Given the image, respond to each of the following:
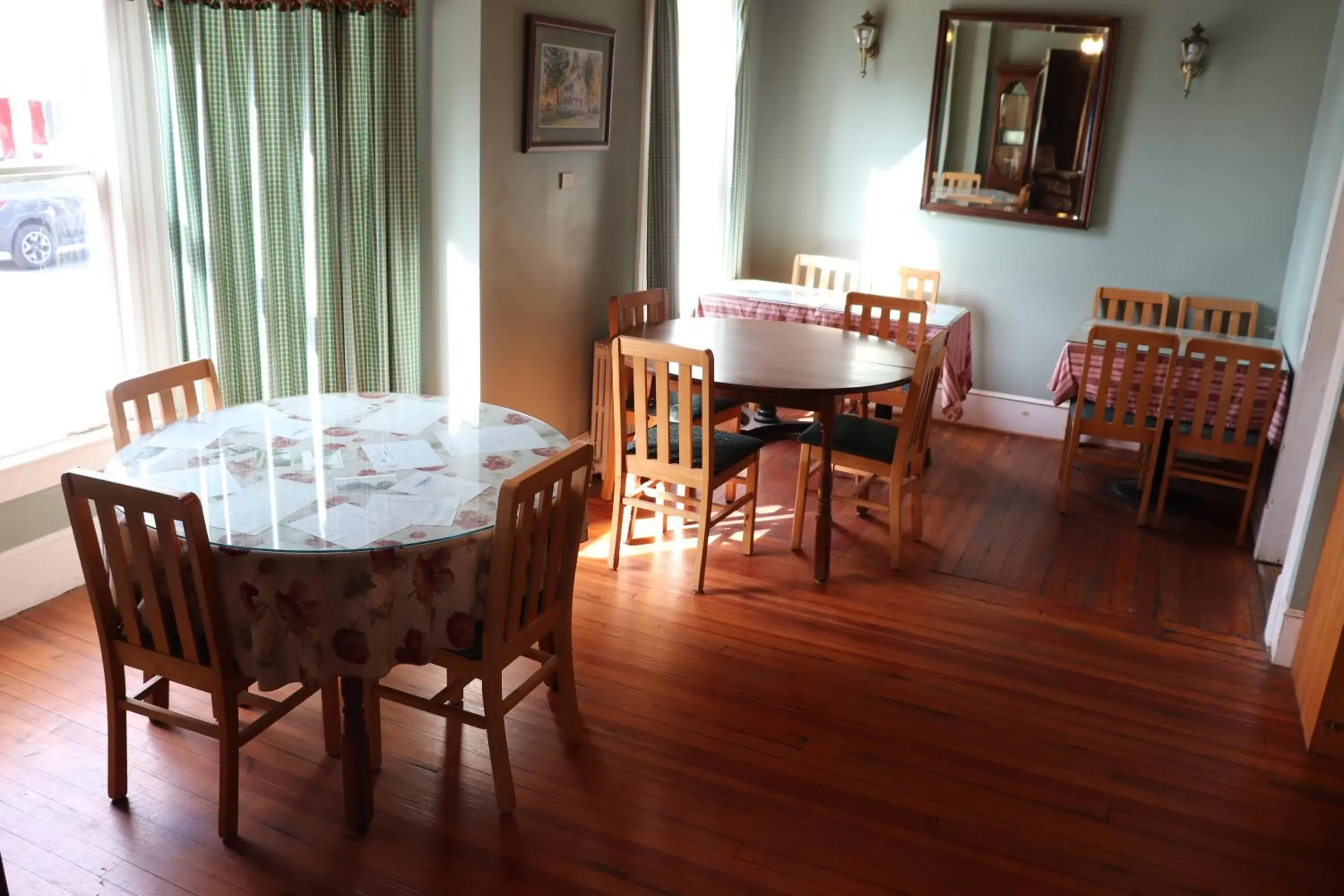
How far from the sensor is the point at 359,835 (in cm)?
247

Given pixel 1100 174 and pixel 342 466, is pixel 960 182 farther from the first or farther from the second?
pixel 342 466

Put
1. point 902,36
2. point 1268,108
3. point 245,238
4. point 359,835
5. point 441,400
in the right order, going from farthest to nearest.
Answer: point 902,36 → point 1268,108 → point 245,238 → point 441,400 → point 359,835

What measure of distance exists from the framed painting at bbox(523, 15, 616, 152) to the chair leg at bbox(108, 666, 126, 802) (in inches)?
97.2

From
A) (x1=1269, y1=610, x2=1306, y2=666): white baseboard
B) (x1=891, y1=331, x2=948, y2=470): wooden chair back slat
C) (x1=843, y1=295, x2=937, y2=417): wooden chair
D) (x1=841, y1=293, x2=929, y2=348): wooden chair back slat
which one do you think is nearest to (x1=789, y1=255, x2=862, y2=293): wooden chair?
(x1=843, y1=295, x2=937, y2=417): wooden chair

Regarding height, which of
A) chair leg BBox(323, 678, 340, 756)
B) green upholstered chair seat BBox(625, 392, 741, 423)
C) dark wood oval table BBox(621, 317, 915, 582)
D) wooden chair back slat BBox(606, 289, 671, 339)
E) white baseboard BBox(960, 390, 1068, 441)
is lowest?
chair leg BBox(323, 678, 340, 756)

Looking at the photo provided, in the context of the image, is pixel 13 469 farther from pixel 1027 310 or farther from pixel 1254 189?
pixel 1254 189

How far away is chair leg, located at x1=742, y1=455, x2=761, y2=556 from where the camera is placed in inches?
162

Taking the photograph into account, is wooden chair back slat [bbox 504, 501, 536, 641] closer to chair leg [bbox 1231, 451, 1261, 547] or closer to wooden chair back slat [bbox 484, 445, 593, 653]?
wooden chair back slat [bbox 484, 445, 593, 653]

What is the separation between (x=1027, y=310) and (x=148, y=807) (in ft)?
16.1

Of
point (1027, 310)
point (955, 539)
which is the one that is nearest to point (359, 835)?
point (955, 539)

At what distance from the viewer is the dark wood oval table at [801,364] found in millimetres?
3707

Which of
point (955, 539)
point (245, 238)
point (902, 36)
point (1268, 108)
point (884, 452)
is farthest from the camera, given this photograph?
point (902, 36)

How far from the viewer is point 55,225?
3387 mm

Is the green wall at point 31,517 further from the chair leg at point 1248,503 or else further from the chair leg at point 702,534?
the chair leg at point 1248,503
